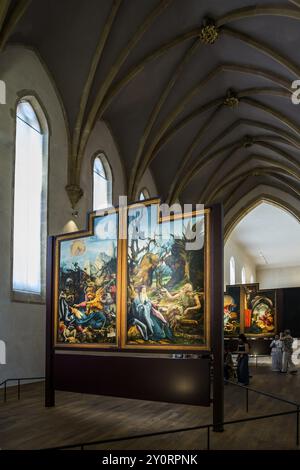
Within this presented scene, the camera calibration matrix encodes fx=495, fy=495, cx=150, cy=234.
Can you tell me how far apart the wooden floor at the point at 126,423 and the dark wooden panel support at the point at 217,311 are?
0.44 m

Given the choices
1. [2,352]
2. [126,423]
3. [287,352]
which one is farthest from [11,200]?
[287,352]

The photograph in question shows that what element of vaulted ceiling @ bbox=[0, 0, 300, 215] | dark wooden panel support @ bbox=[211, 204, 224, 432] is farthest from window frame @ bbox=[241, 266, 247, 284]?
dark wooden panel support @ bbox=[211, 204, 224, 432]

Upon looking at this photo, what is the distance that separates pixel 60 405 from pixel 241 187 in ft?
80.7

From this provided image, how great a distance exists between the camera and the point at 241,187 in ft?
105

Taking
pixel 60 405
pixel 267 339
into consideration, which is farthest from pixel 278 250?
pixel 60 405

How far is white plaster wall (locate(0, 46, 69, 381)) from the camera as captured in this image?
12.5 meters

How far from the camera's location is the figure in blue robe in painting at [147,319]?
844cm

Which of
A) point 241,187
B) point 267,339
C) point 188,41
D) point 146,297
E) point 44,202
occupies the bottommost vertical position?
point 267,339

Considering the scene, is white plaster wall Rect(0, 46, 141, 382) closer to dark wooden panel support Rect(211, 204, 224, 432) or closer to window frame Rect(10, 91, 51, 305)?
window frame Rect(10, 91, 51, 305)

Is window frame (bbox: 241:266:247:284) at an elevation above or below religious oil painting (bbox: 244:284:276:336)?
above

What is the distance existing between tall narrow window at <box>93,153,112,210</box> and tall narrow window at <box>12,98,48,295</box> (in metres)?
3.75

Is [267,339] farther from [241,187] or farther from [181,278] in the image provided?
[181,278]

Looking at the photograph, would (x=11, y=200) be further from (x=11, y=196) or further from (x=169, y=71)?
(x=169, y=71)

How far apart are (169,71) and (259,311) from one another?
13.5m
